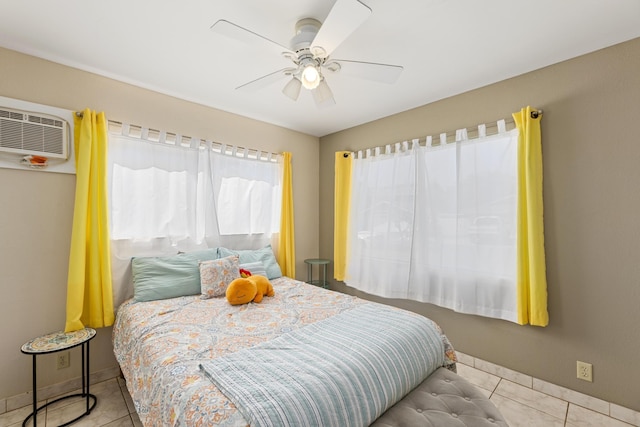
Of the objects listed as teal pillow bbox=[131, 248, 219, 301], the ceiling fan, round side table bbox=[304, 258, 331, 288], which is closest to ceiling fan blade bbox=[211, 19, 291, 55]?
the ceiling fan

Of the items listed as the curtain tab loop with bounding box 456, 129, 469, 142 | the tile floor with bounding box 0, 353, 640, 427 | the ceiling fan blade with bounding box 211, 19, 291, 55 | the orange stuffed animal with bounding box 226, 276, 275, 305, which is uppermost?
the ceiling fan blade with bounding box 211, 19, 291, 55

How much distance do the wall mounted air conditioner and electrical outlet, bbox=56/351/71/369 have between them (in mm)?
1488

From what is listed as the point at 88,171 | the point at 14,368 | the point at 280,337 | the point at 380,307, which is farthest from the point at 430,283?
the point at 14,368

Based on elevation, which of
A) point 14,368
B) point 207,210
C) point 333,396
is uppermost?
point 207,210

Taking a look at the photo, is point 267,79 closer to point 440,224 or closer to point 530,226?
point 440,224

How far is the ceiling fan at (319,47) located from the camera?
4.43ft

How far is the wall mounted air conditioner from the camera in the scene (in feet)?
6.36

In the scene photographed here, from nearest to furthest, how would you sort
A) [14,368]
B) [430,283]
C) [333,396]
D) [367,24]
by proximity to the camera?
1. [333,396]
2. [367,24]
3. [14,368]
4. [430,283]

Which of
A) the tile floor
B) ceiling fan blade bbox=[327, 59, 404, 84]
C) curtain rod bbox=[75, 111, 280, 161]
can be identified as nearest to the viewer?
ceiling fan blade bbox=[327, 59, 404, 84]

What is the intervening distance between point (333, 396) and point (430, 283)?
194 cm

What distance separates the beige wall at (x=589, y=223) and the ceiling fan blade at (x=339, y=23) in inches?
66.9

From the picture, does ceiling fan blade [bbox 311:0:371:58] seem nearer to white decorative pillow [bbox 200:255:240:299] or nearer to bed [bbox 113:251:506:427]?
bed [bbox 113:251:506:427]

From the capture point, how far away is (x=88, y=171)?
2.18m

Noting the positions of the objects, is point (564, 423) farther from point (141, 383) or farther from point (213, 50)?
point (213, 50)
